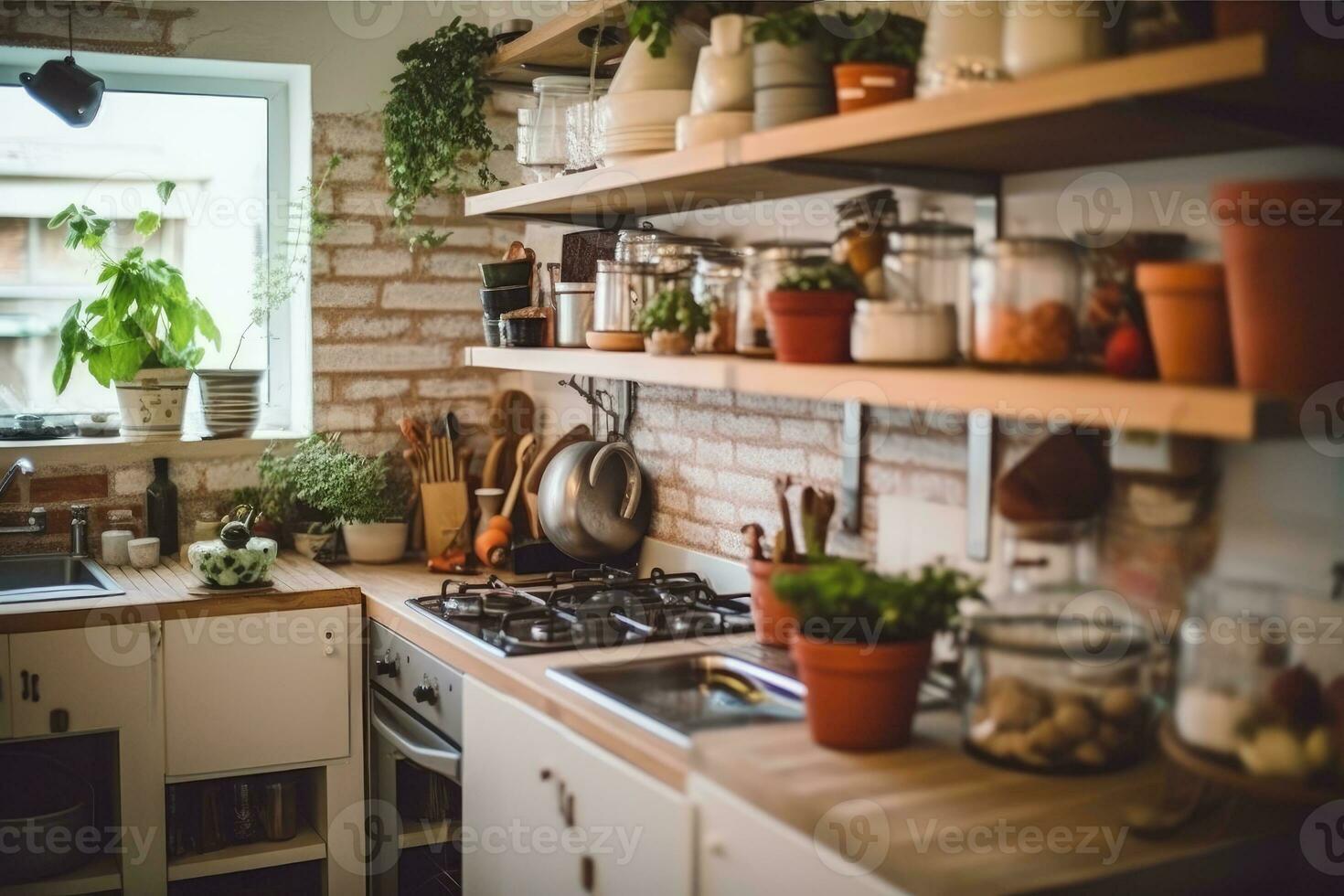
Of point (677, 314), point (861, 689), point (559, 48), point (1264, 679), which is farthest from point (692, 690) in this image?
point (559, 48)

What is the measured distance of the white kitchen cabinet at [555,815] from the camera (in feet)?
6.23

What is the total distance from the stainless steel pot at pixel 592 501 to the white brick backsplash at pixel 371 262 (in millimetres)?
910

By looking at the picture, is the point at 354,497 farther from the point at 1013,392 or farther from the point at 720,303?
the point at 1013,392

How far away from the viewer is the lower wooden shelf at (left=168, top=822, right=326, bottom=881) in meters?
3.02

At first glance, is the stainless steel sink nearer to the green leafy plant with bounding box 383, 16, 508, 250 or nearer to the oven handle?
the oven handle

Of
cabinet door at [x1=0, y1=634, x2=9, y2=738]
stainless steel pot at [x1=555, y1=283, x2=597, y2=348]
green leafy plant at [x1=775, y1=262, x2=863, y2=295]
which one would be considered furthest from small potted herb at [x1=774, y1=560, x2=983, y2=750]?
cabinet door at [x1=0, y1=634, x2=9, y2=738]

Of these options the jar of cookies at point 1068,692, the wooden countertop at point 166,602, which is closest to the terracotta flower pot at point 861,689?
the jar of cookies at point 1068,692

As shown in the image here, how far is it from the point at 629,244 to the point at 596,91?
0.45 m

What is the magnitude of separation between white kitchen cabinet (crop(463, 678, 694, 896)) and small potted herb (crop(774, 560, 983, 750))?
25cm

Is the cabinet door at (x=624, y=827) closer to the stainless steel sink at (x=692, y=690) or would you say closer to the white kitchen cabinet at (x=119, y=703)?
the stainless steel sink at (x=692, y=690)

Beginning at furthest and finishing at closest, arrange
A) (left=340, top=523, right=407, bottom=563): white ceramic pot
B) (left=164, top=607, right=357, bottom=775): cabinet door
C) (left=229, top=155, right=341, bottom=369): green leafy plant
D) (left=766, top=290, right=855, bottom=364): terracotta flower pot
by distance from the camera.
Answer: (left=229, top=155, right=341, bottom=369): green leafy plant, (left=340, top=523, right=407, bottom=563): white ceramic pot, (left=164, top=607, right=357, bottom=775): cabinet door, (left=766, top=290, right=855, bottom=364): terracotta flower pot

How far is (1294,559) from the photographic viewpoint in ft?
5.55

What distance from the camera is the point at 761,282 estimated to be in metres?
2.21

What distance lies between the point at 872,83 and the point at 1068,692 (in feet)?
2.89
